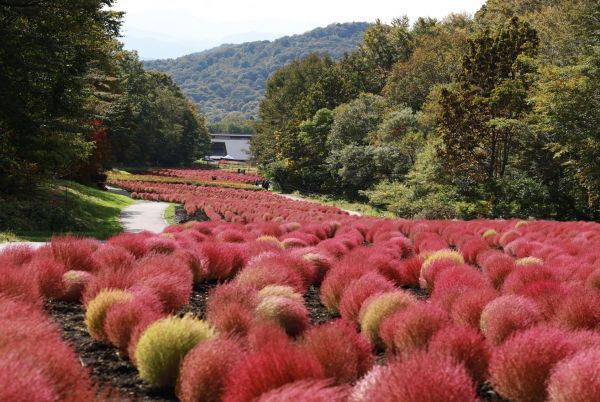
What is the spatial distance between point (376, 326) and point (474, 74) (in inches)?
959

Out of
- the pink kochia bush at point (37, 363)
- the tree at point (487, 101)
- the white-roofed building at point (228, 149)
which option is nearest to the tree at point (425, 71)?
the tree at point (487, 101)

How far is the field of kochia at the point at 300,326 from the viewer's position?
7.53 ft

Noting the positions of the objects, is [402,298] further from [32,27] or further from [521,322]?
[32,27]

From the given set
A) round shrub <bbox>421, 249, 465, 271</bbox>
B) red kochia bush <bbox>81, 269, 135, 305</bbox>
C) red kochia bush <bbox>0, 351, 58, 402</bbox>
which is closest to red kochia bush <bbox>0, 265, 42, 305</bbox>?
red kochia bush <bbox>81, 269, 135, 305</bbox>

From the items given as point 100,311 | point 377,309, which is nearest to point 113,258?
point 100,311

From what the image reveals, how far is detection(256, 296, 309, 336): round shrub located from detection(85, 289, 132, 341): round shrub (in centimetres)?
100

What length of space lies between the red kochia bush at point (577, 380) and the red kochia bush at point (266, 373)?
109 cm

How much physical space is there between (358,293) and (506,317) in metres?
1.28

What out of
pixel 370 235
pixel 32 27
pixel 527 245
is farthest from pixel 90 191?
pixel 527 245

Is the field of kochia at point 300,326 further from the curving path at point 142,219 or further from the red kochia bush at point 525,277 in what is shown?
the curving path at point 142,219

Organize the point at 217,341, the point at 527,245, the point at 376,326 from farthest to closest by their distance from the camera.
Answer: the point at 527,245, the point at 376,326, the point at 217,341

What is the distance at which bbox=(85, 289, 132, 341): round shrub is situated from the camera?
3.65 meters

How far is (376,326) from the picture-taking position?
12.3 feet

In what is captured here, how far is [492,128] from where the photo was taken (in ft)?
84.3
